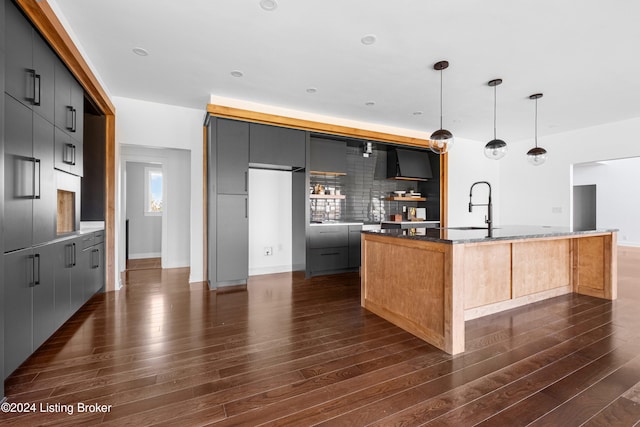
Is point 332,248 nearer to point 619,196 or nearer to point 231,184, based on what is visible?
point 231,184

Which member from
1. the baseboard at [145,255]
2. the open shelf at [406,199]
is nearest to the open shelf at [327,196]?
the open shelf at [406,199]

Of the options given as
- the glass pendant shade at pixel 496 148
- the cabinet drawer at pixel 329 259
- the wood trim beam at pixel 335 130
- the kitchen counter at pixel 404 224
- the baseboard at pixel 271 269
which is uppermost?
the wood trim beam at pixel 335 130

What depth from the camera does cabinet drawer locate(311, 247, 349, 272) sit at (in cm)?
476

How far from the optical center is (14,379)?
1845 mm

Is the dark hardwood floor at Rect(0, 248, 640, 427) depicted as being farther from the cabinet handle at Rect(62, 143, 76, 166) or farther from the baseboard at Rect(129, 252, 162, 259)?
the baseboard at Rect(129, 252, 162, 259)

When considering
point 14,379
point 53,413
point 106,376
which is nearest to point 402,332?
point 106,376

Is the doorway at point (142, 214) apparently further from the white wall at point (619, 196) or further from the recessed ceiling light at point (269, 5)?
the white wall at point (619, 196)

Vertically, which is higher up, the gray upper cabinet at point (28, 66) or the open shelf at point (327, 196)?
the gray upper cabinet at point (28, 66)

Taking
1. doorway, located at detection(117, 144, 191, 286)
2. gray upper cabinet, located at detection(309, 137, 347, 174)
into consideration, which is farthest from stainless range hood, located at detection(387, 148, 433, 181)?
doorway, located at detection(117, 144, 191, 286)

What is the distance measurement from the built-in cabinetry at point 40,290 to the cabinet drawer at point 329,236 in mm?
2838

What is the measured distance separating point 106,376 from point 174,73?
3.03 meters

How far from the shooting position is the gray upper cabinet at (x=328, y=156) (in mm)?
4980

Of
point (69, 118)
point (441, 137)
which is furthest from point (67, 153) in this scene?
point (441, 137)

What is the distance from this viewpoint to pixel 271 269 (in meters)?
5.02
